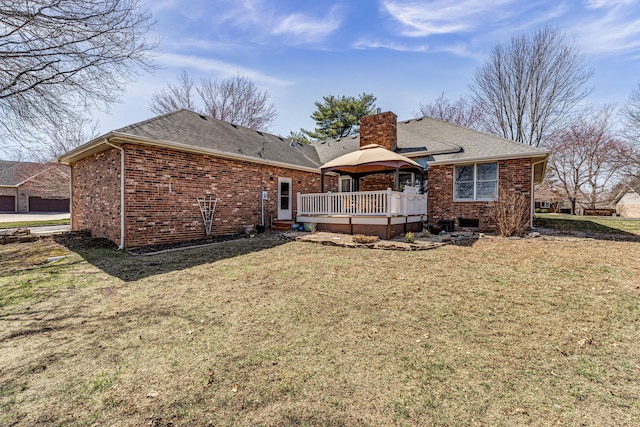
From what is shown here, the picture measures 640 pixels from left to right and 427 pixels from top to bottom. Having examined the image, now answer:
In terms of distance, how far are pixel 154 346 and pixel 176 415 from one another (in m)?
1.19

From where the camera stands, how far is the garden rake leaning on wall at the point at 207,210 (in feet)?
32.1

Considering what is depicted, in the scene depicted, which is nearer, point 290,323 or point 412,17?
point 290,323

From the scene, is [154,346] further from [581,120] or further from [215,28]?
[581,120]

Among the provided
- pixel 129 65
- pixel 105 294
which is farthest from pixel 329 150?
pixel 105 294

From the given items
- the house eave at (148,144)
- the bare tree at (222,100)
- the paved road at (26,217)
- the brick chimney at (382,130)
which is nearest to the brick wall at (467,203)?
the brick chimney at (382,130)

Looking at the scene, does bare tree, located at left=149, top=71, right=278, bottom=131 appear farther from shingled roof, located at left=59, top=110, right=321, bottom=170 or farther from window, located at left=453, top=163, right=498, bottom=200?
window, located at left=453, top=163, right=498, bottom=200

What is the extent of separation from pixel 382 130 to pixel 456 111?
17.4 metres

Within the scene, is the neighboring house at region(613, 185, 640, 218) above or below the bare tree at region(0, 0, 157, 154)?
below

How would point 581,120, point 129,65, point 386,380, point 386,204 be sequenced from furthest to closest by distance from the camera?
point 581,120 < point 386,204 < point 129,65 < point 386,380

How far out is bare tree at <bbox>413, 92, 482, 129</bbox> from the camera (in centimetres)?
2541

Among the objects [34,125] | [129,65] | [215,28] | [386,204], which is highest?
[215,28]

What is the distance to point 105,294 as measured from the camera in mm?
4566

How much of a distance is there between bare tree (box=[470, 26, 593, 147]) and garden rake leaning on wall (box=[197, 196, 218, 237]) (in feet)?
76.7

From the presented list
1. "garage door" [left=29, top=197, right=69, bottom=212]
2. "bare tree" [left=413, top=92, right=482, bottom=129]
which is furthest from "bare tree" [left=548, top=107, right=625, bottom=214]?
"garage door" [left=29, top=197, right=69, bottom=212]
